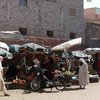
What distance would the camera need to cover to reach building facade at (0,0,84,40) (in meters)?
32.5

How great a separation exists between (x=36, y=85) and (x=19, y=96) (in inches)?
96.9

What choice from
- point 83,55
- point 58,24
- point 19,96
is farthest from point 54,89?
point 58,24

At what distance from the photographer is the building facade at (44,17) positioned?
32484 mm

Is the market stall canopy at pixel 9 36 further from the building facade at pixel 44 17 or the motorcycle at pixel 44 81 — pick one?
the motorcycle at pixel 44 81

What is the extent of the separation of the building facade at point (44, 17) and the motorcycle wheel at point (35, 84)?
13.9m

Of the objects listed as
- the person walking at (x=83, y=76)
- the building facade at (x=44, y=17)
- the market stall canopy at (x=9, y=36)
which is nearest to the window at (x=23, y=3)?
the building facade at (x=44, y=17)

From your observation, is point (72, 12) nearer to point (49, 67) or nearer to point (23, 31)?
point (23, 31)

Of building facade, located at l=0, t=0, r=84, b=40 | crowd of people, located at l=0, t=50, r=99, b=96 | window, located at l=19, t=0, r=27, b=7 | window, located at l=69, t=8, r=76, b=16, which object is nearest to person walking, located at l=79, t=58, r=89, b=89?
crowd of people, located at l=0, t=50, r=99, b=96

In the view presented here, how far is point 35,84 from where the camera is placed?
1861 cm

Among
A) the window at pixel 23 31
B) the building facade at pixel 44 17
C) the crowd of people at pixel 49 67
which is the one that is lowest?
the crowd of people at pixel 49 67

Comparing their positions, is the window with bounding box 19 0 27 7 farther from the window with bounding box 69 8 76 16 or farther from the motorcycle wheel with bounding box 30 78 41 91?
the motorcycle wheel with bounding box 30 78 41 91

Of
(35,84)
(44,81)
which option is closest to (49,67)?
(44,81)

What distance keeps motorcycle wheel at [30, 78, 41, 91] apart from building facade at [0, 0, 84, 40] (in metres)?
13.9

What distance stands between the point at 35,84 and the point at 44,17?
57.4 feet
